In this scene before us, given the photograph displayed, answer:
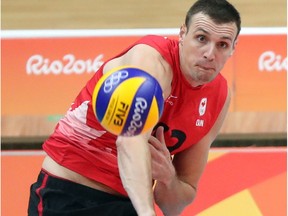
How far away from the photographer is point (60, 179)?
5.50ft

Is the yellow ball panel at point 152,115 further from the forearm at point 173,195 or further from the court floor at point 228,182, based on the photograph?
the court floor at point 228,182

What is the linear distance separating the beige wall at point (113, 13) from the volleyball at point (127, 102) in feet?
5.61

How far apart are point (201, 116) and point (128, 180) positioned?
0.38 meters

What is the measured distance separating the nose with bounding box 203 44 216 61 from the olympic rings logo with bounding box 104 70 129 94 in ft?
0.95

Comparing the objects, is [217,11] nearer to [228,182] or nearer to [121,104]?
[121,104]

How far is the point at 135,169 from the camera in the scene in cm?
144

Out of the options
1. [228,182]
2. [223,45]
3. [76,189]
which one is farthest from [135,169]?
[228,182]

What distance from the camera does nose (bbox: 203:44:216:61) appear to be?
1.59 m

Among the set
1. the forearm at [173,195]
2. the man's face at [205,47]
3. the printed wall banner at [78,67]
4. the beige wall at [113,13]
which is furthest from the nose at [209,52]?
the beige wall at [113,13]

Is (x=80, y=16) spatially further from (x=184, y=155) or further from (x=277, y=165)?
(x=184, y=155)

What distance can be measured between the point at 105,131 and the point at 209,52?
311 mm

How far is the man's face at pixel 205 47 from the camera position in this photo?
1.60m

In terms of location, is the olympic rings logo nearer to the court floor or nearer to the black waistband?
the black waistband

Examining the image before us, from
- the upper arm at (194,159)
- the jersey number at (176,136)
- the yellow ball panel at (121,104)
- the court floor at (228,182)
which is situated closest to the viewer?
the yellow ball panel at (121,104)
